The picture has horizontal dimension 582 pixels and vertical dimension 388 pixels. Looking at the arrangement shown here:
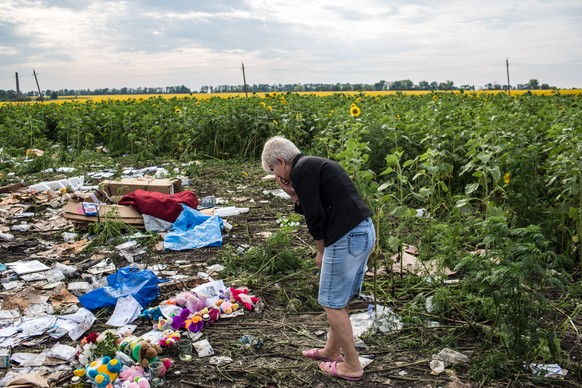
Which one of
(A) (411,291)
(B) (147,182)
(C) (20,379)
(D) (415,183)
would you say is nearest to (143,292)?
(C) (20,379)

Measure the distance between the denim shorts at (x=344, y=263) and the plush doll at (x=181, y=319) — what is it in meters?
1.38

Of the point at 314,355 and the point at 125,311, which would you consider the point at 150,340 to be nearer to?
the point at 125,311

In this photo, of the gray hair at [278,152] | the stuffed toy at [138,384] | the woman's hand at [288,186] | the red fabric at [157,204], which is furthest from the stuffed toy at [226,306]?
the red fabric at [157,204]

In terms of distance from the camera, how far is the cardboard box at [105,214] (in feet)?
23.3

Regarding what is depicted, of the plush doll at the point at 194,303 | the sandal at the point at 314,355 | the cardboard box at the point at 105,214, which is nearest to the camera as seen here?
the sandal at the point at 314,355

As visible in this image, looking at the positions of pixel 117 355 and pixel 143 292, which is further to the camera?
pixel 143 292

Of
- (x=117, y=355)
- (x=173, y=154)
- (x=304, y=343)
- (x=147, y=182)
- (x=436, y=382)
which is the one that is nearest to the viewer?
(x=436, y=382)

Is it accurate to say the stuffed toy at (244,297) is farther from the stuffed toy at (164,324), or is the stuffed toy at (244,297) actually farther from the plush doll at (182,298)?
the stuffed toy at (164,324)

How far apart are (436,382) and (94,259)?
4.07 meters

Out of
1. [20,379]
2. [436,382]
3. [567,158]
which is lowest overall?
[436,382]

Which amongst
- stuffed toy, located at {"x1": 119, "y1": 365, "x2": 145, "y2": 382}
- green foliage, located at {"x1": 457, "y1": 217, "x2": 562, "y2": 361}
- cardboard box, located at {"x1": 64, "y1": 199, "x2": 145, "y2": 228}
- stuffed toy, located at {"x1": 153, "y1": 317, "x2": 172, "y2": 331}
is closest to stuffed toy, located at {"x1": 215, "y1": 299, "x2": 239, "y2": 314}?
stuffed toy, located at {"x1": 153, "y1": 317, "x2": 172, "y2": 331}

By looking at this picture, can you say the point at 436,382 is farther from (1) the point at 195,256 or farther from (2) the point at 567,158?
(1) the point at 195,256

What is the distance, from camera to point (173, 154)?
44.1ft

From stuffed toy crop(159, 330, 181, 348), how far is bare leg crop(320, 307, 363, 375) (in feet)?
3.59
